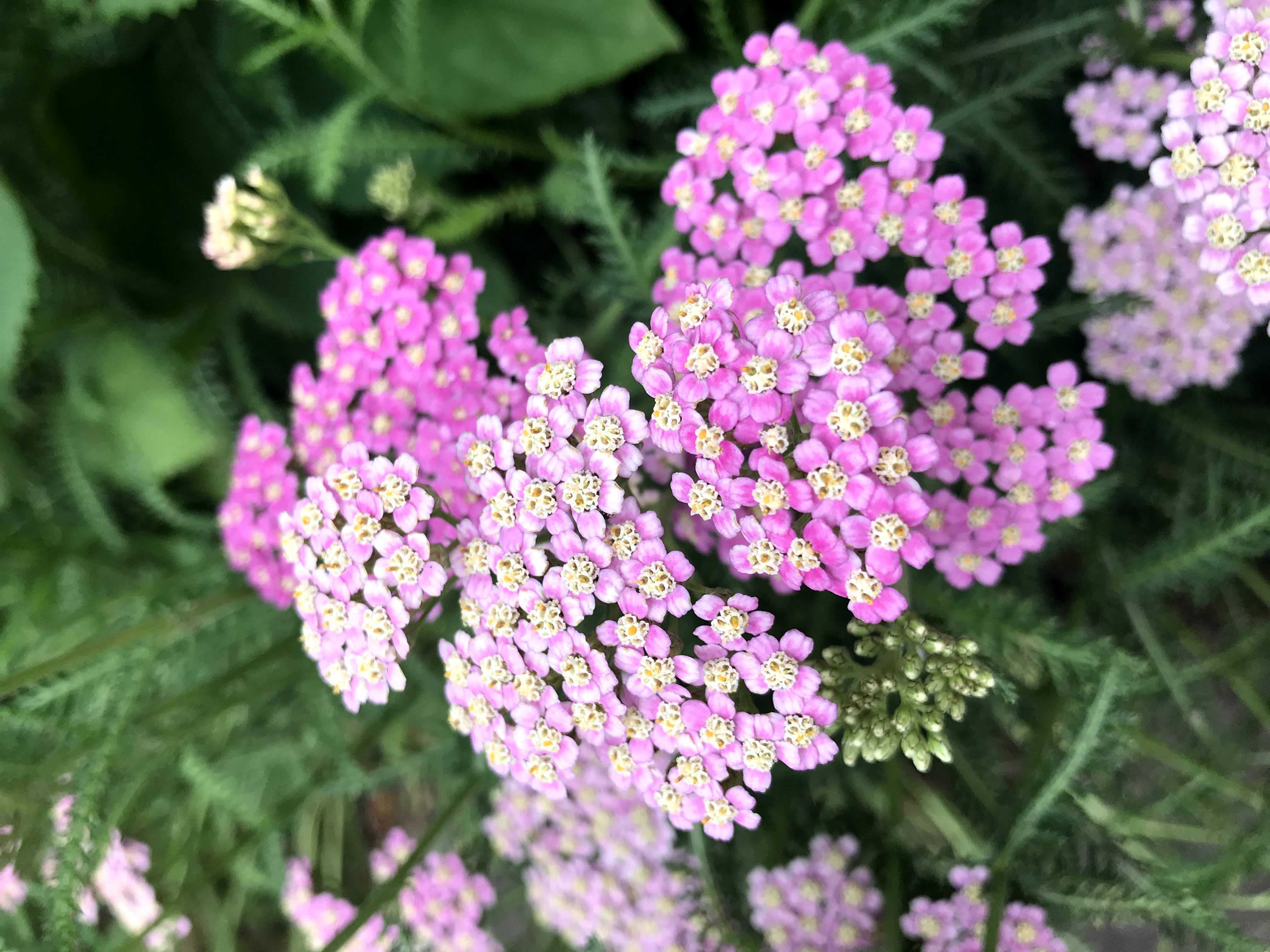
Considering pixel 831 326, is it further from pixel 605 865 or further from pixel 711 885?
pixel 605 865

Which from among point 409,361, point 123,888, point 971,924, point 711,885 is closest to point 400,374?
point 409,361

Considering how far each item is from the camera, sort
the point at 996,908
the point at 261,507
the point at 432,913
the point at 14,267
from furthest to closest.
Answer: the point at 432,913 → the point at 14,267 → the point at 261,507 → the point at 996,908

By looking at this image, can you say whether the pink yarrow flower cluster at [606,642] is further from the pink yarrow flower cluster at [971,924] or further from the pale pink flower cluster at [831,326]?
the pink yarrow flower cluster at [971,924]

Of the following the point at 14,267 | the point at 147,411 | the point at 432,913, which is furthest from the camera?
the point at 147,411

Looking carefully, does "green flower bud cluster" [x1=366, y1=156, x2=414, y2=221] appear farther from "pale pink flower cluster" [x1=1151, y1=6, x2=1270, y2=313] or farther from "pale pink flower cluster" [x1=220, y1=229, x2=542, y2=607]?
"pale pink flower cluster" [x1=1151, y1=6, x2=1270, y2=313]

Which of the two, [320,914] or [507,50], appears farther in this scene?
[320,914]

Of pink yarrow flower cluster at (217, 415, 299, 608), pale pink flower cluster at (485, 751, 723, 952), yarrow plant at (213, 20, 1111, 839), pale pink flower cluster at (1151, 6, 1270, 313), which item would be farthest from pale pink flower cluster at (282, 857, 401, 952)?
pale pink flower cluster at (1151, 6, 1270, 313)
